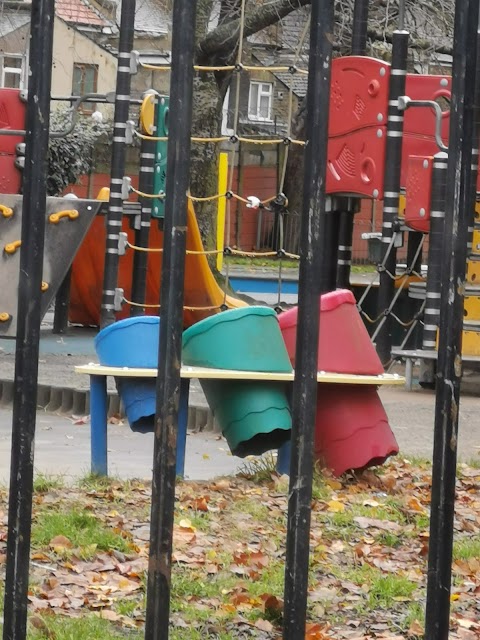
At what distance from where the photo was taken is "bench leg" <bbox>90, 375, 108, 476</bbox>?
21.6 feet

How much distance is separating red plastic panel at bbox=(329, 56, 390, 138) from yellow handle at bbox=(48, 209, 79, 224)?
7.60ft

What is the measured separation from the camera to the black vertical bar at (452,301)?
10.0 ft

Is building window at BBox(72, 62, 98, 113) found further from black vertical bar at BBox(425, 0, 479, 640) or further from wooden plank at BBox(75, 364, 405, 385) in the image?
black vertical bar at BBox(425, 0, 479, 640)

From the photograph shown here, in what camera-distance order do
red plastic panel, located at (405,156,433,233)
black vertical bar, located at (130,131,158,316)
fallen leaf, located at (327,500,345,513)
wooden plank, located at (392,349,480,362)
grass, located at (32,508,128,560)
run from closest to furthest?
grass, located at (32,508,128,560), fallen leaf, located at (327,500,345,513), wooden plank, located at (392,349,480,362), red plastic panel, located at (405,156,433,233), black vertical bar, located at (130,131,158,316)

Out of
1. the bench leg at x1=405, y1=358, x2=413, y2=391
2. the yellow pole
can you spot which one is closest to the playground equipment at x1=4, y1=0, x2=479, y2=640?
the bench leg at x1=405, y1=358, x2=413, y2=391

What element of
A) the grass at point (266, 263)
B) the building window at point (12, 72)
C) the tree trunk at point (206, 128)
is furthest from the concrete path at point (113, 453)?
the building window at point (12, 72)

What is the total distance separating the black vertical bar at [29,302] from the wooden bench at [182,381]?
314cm

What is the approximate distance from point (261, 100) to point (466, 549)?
40676 mm

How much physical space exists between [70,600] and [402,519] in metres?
1.89

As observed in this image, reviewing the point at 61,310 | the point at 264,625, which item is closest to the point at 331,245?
the point at 61,310

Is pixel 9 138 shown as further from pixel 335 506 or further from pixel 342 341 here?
pixel 335 506

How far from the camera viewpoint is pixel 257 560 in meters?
5.04

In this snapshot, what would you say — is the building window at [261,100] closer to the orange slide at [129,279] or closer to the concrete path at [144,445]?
the orange slide at [129,279]

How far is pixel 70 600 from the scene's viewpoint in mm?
4457
